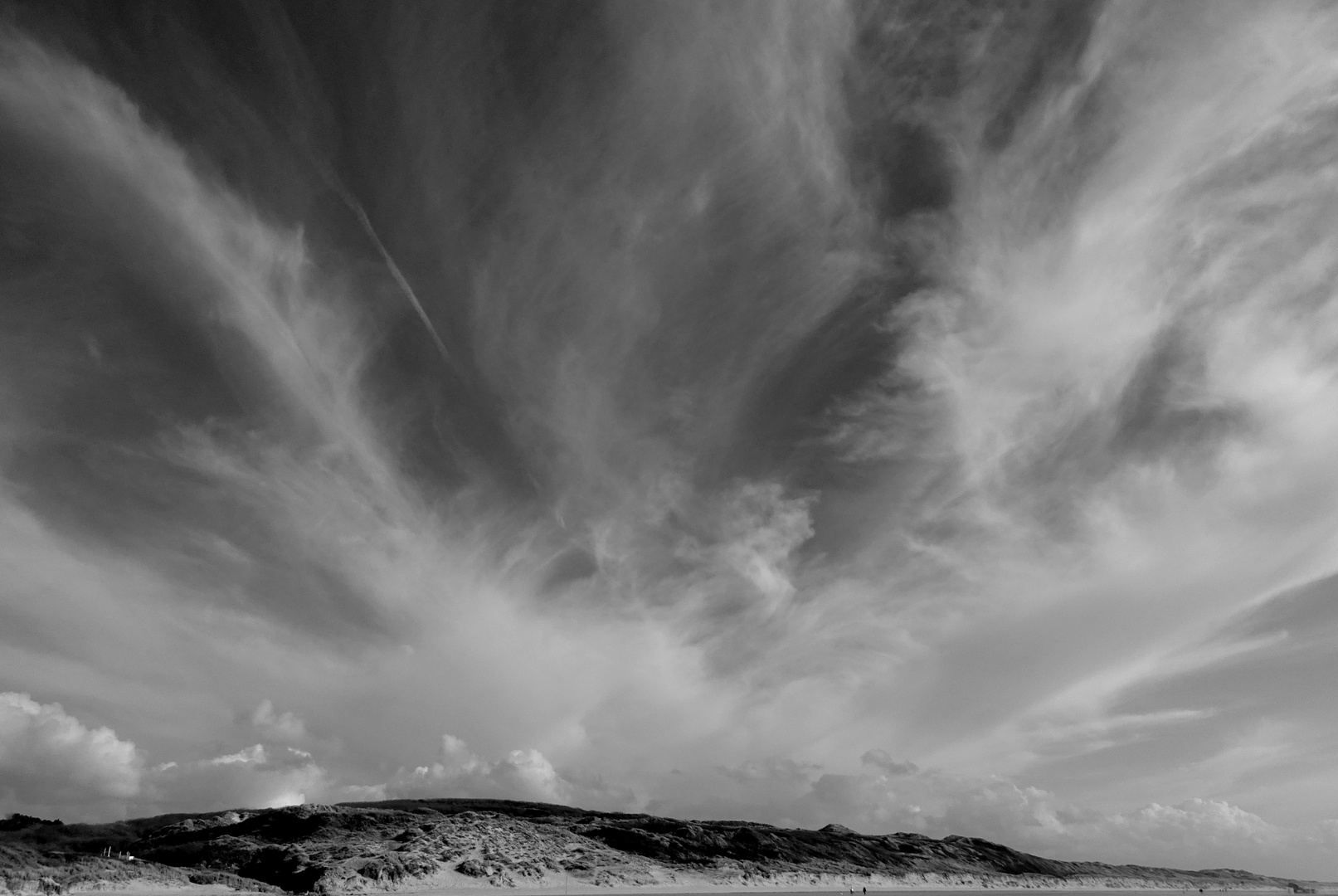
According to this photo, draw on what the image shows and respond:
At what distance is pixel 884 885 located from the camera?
152625 millimetres

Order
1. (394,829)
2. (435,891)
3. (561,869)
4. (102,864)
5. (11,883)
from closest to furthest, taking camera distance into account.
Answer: (11,883) < (102,864) < (435,891) < (561,869) < (394,829)

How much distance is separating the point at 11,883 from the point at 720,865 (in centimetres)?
9875

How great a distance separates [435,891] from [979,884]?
443ft

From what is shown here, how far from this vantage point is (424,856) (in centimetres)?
9950

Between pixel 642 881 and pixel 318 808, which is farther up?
pixel 318 808

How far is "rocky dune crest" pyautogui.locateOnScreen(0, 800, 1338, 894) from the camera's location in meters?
78.6

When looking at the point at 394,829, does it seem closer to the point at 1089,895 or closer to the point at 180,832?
the point at 180,832

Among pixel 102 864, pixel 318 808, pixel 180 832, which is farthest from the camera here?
pixel 318 808

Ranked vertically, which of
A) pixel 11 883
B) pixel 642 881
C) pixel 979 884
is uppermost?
pixel 979 884

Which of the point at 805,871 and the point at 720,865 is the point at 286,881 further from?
the point at 805,871

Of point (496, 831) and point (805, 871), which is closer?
point (496, 831)

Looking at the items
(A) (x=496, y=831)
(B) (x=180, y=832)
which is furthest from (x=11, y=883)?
(B) (x=180, y=832)

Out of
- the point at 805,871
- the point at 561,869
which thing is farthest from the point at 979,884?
the point at 561,869

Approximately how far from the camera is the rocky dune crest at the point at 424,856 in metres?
78.6
